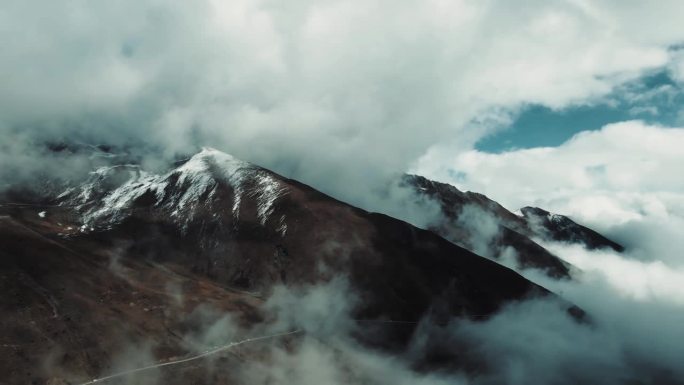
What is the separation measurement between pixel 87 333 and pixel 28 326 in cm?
1912

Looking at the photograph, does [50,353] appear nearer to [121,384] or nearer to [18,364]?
[18,364]

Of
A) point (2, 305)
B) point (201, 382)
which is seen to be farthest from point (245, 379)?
point (2, 305)

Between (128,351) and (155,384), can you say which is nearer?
(155,384)

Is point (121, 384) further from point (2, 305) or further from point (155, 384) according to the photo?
point (2, 305)

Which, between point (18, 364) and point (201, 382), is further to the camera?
point (201, 382)

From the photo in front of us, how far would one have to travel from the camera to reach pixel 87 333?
19862 cm

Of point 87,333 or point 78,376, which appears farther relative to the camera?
point 87,333

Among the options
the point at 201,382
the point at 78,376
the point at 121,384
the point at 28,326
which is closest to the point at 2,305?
the point at 28,326

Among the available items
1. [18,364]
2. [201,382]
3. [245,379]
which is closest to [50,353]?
[18,364]

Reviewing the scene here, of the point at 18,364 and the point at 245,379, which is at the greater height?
the point at 245,379

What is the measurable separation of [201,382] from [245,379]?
16.6 metres

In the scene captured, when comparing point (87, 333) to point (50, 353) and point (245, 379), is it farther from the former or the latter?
point (245, 379)

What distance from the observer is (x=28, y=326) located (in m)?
192

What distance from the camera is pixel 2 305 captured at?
197875 millimetres
